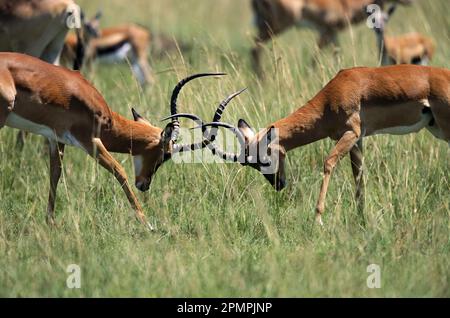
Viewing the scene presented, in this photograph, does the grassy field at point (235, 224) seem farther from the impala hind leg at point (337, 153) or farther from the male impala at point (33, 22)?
the male impala at point (33, 22)

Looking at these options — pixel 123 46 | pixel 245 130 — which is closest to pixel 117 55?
pixel 123 46

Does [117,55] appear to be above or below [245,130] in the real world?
above

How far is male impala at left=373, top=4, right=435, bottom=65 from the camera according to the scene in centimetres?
1014

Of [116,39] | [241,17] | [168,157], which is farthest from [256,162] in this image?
[241,17]

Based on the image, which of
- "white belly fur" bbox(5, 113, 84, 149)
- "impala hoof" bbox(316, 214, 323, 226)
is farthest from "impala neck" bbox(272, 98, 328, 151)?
"white belly fur" bbox(5, 113, 84, 149)

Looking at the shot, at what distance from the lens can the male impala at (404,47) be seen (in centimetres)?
1014

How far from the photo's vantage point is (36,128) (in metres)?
6.21

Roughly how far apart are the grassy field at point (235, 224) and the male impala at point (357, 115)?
0.23 m

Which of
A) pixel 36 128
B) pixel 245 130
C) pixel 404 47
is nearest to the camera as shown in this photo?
pixel 36 128

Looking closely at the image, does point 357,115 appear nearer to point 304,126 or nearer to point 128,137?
point 304,126

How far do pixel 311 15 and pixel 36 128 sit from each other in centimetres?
687

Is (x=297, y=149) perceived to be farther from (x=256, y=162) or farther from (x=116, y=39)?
(x=116, y=39)
